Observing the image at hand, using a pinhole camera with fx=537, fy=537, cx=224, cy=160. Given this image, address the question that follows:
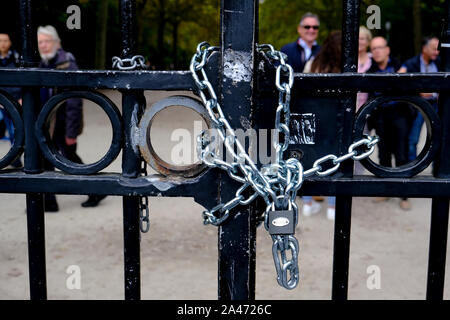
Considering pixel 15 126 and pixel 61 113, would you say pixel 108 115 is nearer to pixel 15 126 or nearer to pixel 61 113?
pixel 15 126

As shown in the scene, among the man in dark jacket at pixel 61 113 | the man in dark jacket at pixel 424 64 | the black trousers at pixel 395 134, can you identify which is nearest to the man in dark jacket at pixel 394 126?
the black trousers at pixel 395 134

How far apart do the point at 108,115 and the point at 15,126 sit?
0.25 meters

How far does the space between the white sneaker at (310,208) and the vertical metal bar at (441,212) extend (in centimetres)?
366

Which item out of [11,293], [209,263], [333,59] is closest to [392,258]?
[209,263]

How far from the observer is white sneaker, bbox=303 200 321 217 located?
17.0 ft

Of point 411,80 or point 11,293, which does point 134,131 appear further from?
point 11,293

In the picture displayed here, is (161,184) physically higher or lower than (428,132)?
lower

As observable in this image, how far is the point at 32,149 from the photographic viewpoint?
1.44 metres

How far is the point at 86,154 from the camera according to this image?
26.3 feet

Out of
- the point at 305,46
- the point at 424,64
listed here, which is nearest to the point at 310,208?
the point at 305,46

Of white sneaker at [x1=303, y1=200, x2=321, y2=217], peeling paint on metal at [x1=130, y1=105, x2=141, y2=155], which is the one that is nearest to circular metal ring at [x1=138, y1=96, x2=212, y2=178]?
peeling paint on metal at [x1=130, y1=105, x2=141, y2=155]

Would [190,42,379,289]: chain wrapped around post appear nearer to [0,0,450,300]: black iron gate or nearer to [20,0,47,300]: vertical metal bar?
[0,0,450,300]: black iron gate

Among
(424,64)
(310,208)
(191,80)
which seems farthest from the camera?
(424,64)

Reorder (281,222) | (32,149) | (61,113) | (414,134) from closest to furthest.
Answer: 1. (281,222)
2. (32,149)
3. (61,113)
4. (414,134)
